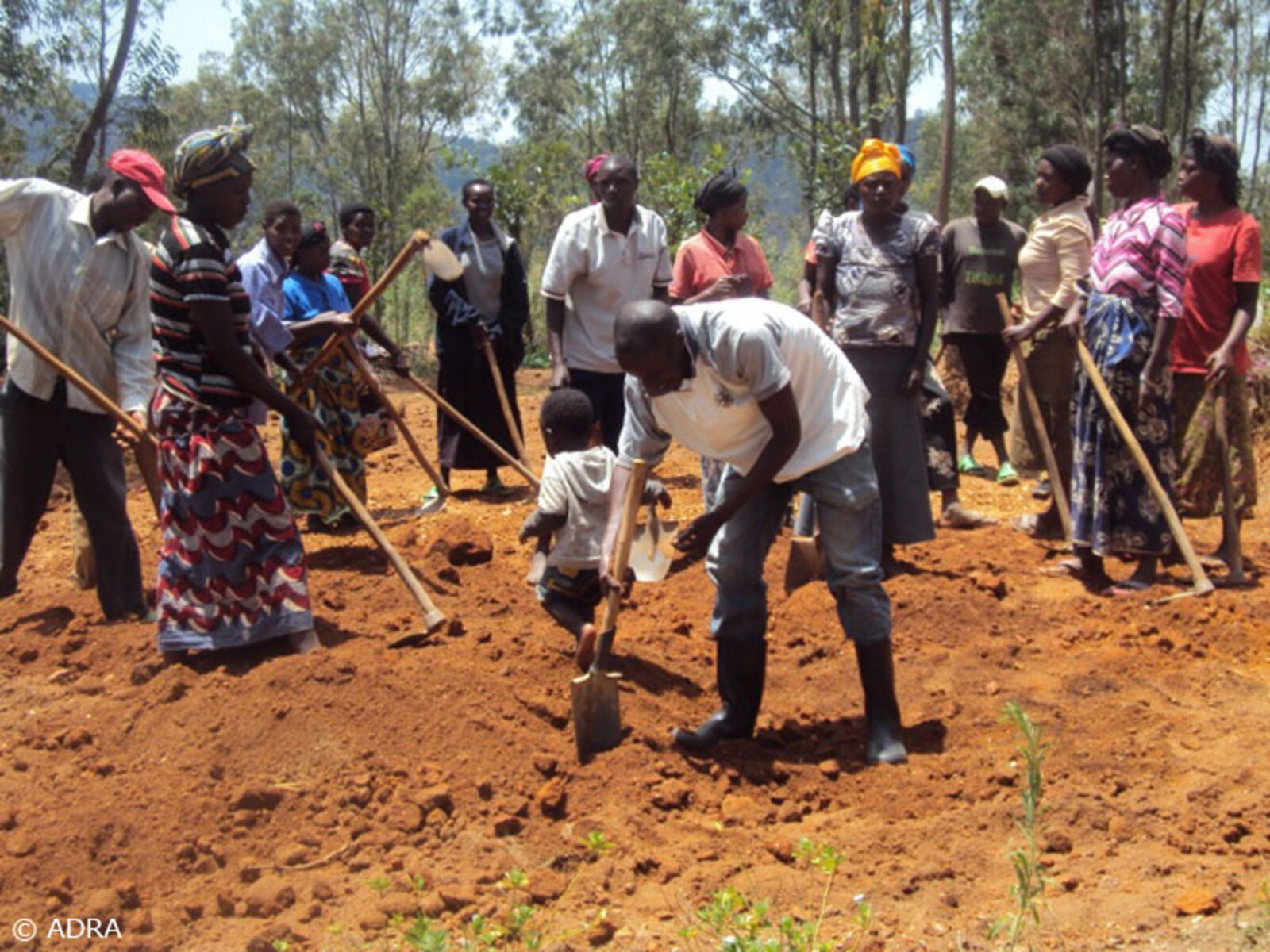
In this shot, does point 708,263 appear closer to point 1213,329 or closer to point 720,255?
point 720,255

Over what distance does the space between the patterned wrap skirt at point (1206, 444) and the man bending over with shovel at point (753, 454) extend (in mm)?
2670

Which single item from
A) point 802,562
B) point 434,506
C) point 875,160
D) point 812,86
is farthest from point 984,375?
point 812,86

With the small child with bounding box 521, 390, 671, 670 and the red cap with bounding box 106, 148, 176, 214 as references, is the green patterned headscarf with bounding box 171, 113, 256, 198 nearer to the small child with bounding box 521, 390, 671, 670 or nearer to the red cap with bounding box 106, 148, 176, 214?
the red cap with bounding box 106, 148, 176, 214

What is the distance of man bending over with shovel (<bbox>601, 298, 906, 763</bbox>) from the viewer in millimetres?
3502

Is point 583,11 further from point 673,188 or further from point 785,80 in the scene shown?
point 673,188

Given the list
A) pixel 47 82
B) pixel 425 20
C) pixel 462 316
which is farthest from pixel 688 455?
pixel 425 20

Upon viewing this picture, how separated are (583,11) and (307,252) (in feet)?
106

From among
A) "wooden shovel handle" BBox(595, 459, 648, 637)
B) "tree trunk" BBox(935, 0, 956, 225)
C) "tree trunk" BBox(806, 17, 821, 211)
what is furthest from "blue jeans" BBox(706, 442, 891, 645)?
"tree trunk" BBox(806, 17, 821, 211)

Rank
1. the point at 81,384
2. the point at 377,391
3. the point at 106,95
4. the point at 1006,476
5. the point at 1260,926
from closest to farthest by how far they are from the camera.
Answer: the point at 1260,926 < the point at 81,384 < the point at 377,391 < the point at 1006,476 < the point at 106,95

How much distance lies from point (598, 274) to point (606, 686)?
329cm

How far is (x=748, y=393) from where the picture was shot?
3588mm

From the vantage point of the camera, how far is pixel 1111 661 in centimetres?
485

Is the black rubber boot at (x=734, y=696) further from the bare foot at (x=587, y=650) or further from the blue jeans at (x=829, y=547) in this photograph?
the bare foot at (x=587, y=650)

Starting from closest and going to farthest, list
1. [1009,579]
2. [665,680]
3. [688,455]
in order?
[665,680]
[1009,579]
[688,455]
